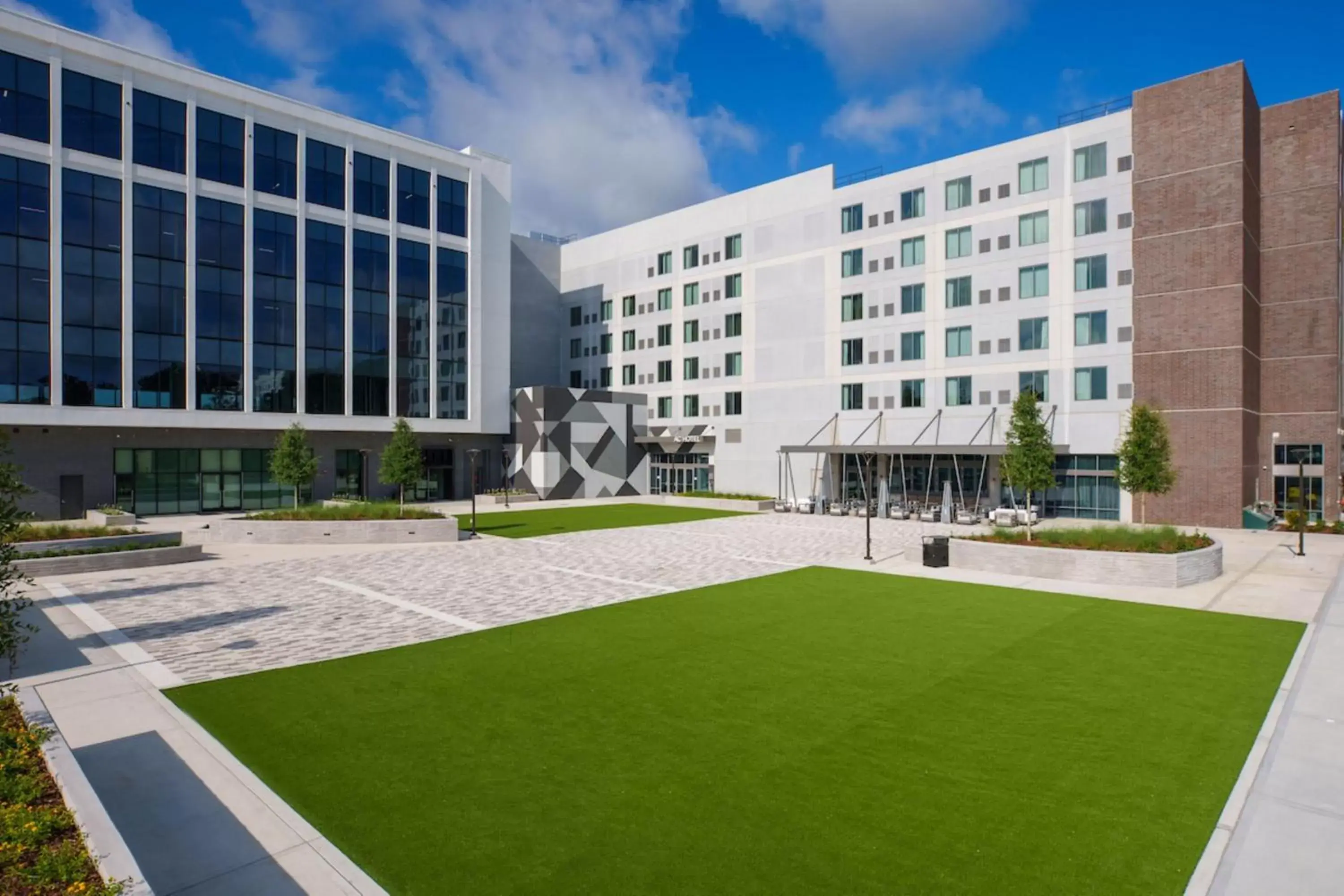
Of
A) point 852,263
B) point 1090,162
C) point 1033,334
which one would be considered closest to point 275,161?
point 852,263

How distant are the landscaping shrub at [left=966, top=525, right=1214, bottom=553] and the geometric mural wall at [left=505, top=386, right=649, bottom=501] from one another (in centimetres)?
3356

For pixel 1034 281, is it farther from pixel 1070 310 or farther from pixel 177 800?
pixel 177 800

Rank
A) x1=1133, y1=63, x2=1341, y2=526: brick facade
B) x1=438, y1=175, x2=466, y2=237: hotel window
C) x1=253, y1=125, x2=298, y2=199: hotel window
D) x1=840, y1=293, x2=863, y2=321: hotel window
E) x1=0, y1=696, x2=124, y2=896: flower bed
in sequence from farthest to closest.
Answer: x1=438, y1=175, x2=466, y2=237: hotel window, x1=840, y1=293, x2=863, y2=321: hotel window, x1=253, y1=125, x2=298, y2=199: hotel window, x1=1133, y1=63, x2=1341, y2=526: brick facade, x1=0, y1=696, x2=124, y2=896: flower bed

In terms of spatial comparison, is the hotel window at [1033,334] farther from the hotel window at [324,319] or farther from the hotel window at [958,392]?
the hotel window at [324,319]

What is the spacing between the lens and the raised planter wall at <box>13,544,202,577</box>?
68.5 ft

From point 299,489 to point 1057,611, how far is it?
4066cm

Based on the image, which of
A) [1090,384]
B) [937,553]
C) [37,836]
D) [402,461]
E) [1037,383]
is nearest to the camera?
[37,836]

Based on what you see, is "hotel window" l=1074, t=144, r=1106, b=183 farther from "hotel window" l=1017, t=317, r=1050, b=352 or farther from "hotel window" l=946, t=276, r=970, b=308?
"hotel window" l=1017, t=317, r=1050, b=352

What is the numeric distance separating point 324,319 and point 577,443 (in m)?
18.7

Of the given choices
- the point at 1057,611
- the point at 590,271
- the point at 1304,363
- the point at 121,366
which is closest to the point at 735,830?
the point at 1057,611

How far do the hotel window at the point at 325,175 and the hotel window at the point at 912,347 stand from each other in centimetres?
3518

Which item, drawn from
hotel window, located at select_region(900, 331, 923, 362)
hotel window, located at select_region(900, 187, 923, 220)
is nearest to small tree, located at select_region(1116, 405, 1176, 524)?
hotel window, located at select_region(900, 331, 923, 362)

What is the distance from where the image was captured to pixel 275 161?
136 ft

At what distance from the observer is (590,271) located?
6556cm
